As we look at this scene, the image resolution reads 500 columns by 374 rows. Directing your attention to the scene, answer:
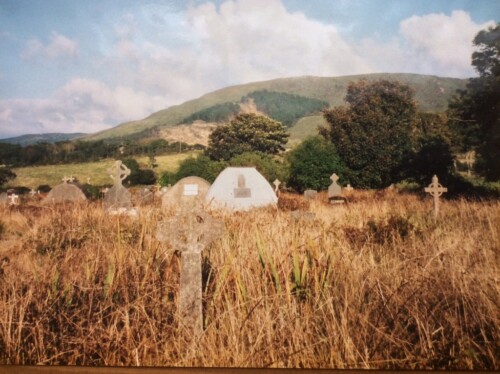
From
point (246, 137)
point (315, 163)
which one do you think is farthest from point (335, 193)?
point (246, 137)

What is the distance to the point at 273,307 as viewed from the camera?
2.40 meters

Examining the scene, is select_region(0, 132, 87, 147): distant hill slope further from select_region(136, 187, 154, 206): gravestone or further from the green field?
select_region(136, 187, 154, 206): gravestone

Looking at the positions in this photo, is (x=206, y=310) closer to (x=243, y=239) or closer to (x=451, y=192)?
(x=243, y=239)

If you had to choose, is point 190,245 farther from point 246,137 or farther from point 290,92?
point 290,92

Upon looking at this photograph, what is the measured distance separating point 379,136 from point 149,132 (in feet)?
9.60

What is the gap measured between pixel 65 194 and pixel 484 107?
5.47 metres

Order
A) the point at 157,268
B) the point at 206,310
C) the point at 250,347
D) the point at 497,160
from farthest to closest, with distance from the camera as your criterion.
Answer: the point at 497,160, the point at 157,268, the point at 206,310, the point at 250,347

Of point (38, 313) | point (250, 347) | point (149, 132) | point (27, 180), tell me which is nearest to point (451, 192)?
point (250, 347)

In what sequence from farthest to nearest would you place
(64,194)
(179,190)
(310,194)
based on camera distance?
1. (310,194)
2. (64,194)
3. (179,190)

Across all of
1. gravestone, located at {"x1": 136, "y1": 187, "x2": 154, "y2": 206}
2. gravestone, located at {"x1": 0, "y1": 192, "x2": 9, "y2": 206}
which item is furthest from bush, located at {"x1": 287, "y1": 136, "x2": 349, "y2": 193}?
gravestone, located at {"x1": 0, "y1": 192, "x2": 9, "y2": 206}

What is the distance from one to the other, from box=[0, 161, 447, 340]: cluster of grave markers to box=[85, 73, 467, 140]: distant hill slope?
2.51 ft

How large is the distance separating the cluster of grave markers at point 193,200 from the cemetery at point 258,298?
0.01 metres

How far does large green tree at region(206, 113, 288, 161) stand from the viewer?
12.9 feet

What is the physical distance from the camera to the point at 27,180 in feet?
13.5
